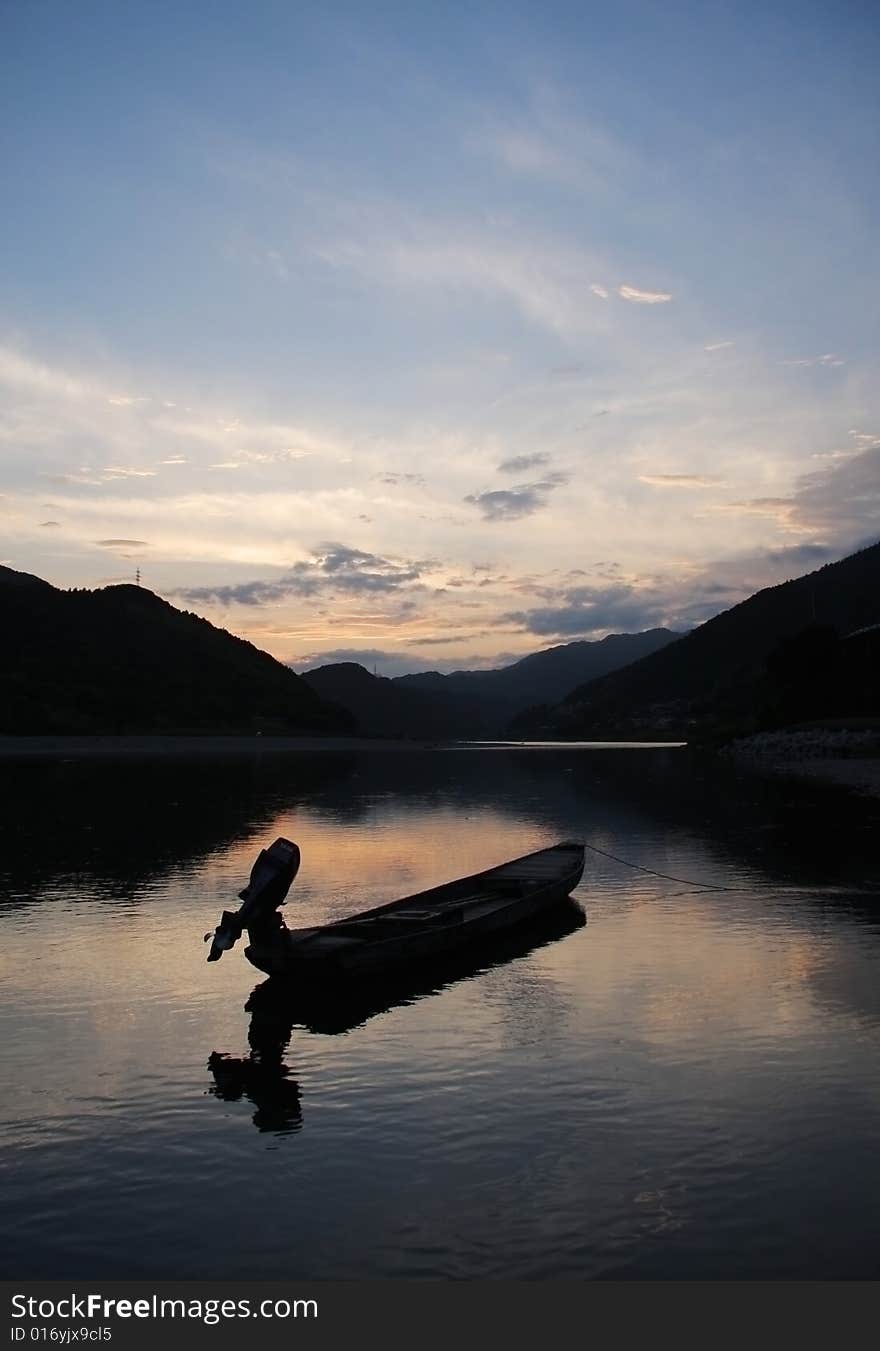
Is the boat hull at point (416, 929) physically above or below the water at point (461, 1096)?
above

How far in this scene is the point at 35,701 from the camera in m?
165

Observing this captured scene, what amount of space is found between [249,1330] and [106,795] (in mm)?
63487

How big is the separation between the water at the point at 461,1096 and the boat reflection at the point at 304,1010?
0.31 ft

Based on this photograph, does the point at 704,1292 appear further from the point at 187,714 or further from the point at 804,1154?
the point at 187,714

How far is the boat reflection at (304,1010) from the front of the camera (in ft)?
49.6

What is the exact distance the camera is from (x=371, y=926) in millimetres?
22891

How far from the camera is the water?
34.7 ft

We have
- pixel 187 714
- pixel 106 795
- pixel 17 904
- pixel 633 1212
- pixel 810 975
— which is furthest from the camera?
pixel 187 714

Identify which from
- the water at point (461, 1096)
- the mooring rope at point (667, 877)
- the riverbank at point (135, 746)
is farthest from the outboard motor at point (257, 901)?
the riverbank at point (135, 746)

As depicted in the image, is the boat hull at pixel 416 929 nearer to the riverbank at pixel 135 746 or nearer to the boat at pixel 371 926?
the boat at pixel 371 926

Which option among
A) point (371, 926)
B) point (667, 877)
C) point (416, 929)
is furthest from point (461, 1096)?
point (667, 877)

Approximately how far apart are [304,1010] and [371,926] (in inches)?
127

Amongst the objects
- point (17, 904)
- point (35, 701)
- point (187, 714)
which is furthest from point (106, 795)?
point (187, 714)

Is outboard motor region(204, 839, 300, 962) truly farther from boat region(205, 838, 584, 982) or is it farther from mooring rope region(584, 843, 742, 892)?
mooring rope region(584, 843, 742, 892)
